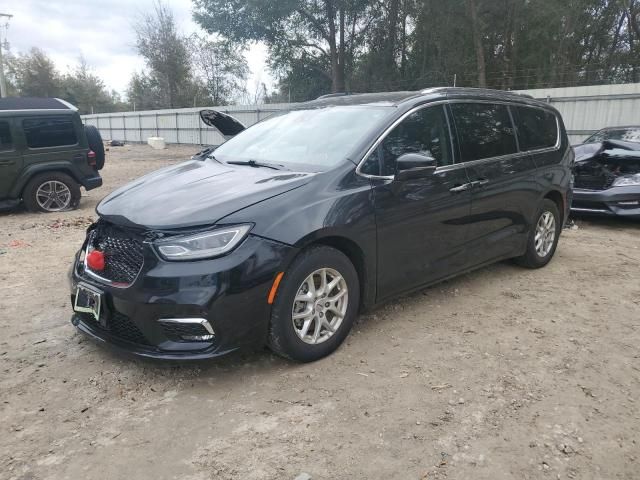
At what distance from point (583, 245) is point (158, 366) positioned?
5374mm

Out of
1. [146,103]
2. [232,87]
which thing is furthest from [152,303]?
[146,103]

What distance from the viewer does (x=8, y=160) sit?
8.26 metres

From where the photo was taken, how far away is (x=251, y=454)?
7.95 feet

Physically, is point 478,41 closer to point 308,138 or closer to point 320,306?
point 308,138

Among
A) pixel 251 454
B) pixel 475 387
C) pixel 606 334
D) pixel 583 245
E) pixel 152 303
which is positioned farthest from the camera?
pixel 583 245

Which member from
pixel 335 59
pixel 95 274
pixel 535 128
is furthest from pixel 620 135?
pixel 335 59

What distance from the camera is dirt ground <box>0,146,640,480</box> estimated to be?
2.37m

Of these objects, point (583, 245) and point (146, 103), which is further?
point (146, 103)

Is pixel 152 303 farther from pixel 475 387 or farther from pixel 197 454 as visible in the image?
pixel 475 387

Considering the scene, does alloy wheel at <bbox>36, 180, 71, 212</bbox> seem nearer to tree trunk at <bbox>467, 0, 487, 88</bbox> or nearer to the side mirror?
the side mirror

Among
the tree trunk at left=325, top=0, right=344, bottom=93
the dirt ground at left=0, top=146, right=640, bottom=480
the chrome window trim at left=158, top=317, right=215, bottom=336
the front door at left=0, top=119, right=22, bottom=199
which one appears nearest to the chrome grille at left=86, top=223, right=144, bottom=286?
the chrome window trim at left=158, top=317, right=215, bottom=336

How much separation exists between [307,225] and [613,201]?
5.86 meters

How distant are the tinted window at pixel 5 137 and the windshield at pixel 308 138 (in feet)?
18.5

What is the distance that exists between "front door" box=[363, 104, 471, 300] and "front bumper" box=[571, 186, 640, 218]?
13.5ft
